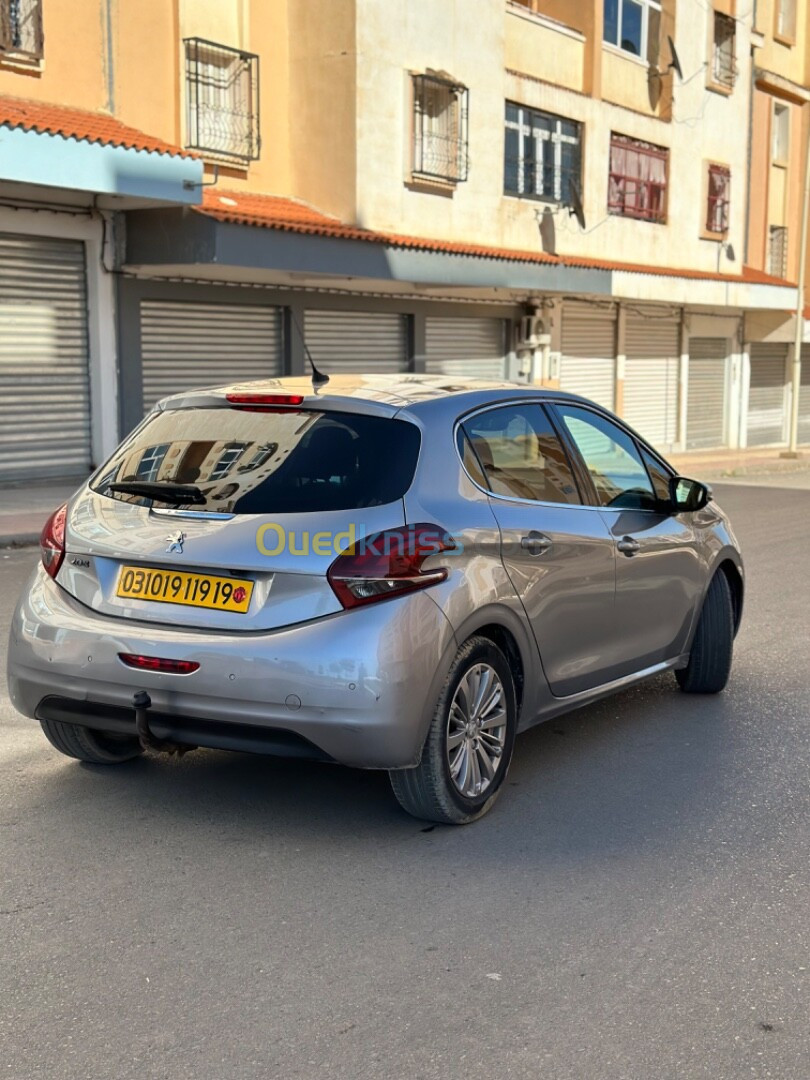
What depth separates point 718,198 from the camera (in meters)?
32.7

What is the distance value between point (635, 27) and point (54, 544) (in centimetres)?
2734

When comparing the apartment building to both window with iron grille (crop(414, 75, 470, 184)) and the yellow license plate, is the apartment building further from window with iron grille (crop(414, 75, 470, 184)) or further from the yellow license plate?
the yellow license plate

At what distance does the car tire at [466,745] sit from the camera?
4.55 meters

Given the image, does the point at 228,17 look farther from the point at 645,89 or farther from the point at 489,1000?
the point at 489,1000

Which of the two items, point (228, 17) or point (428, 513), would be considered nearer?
point (428, 513)

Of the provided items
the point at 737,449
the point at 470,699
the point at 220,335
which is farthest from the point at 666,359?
the point at 470,699

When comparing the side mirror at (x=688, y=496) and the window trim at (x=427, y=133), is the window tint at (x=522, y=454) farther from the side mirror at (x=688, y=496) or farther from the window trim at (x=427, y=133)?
the window trim at (x=427, y=133)

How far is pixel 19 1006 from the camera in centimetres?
334

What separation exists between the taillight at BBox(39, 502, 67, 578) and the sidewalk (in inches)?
318

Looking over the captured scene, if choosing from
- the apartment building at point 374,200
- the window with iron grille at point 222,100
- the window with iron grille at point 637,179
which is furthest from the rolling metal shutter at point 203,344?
the window with iron grille at point 637,179

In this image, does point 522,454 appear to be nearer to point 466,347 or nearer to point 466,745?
point 466,745

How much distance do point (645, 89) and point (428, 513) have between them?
27223 mm

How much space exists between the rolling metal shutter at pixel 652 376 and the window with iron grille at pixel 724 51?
20.1ft

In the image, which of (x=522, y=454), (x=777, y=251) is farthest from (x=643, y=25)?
(x=522, y=454)
